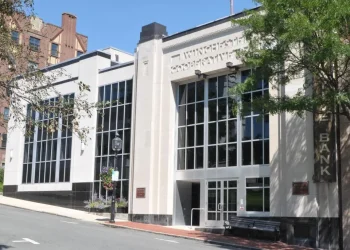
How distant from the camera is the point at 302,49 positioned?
14703mm

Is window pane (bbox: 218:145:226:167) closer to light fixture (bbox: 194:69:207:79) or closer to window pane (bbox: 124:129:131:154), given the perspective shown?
light fixture (bbox: 194:69:207:79)

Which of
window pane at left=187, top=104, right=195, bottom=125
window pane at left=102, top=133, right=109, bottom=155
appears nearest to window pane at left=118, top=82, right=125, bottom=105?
window pane at left=102, top=133, right=109, bottom=155

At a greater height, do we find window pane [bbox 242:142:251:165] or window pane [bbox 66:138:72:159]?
window pane [bbox 66:138:72:159]

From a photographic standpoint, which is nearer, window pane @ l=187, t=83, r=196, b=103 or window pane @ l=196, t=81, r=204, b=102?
window pane @ l=196, t=81, r=204, b=102

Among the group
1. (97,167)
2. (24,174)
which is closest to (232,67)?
(97,167)

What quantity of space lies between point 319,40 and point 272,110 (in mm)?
2660

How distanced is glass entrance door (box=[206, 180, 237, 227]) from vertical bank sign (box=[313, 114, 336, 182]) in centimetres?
471

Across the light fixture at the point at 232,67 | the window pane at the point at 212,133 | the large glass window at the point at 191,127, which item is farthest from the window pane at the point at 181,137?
the light fixture at the point at 232,67

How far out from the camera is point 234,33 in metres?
22.7

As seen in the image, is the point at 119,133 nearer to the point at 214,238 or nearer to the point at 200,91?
the point at 200,91

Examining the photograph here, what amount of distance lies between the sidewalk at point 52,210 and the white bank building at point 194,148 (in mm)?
963

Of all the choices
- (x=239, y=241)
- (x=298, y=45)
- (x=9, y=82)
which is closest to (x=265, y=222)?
(x=239, y=241)

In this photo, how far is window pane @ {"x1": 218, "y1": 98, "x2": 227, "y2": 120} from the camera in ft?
76.6

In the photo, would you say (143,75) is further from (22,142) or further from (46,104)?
(46,104)
